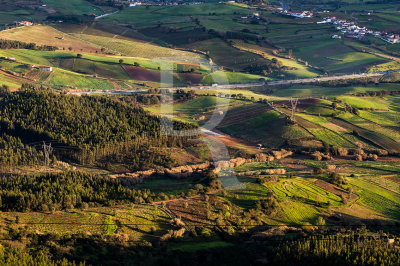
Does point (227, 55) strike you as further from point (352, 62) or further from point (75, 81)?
point (75, 81)

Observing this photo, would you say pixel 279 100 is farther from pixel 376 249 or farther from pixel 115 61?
pixel 376 249

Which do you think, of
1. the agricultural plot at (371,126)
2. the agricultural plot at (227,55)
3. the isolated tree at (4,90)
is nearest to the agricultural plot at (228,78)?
the agricultural plot at (227,55)

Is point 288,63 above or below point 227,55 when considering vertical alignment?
below

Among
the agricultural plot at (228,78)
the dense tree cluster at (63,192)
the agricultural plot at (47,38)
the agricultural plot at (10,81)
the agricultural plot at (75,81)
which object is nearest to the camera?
the dense tree cluster at (63,192)

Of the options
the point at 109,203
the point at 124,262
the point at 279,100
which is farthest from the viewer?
the point at 279,100

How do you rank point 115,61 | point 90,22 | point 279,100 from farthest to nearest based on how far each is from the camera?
1. point 90,22
2. point 115,61
3. point 279,100

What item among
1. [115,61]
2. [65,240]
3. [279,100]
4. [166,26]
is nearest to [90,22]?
[166,26]

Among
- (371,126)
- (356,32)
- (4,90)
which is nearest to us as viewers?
(371,126)

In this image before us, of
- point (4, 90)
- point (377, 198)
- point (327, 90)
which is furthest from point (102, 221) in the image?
point (327, 90)

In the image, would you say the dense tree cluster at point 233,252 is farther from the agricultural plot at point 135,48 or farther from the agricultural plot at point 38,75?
the agricultural plot at point 135,48
